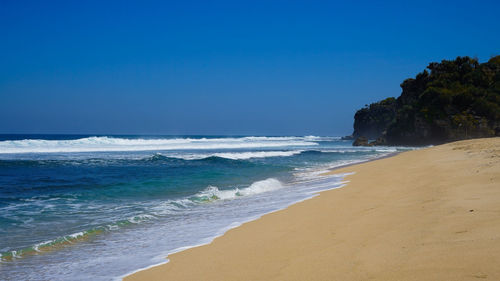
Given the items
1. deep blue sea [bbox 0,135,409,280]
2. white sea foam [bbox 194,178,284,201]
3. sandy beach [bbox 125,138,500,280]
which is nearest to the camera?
sandy beach [bbox 125,138,500,280]

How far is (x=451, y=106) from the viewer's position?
41.6 meters

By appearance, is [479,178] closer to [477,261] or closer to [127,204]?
[477,261]

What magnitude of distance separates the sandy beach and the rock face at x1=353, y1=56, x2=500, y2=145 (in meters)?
40.1

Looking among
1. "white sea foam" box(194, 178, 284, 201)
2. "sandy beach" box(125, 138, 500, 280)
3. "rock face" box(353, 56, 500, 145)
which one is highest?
"rock face" box(353, 56, 500, 145)

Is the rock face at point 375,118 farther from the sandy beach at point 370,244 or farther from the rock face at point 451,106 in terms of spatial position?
the sandy beach at point 370,244

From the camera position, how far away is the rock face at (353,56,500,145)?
128ft

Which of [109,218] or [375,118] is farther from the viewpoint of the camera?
[375,118]

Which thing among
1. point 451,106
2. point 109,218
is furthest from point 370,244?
point 451,106

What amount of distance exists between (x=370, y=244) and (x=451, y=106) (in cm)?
4541

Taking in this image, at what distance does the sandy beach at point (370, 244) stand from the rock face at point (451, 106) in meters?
40.1

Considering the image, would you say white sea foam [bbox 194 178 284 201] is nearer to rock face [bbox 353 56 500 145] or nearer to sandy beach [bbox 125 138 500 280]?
sandy beach [bbox 125 138 500 280]

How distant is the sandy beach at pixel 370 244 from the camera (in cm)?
253

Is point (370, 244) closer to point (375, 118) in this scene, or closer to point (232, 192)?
point (232, 192)

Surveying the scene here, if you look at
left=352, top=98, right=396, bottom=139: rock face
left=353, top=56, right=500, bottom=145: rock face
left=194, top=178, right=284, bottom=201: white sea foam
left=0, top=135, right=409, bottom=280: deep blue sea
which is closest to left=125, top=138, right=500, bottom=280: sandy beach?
left=0, top=135, right=409, bottom=280: deep blue sea
